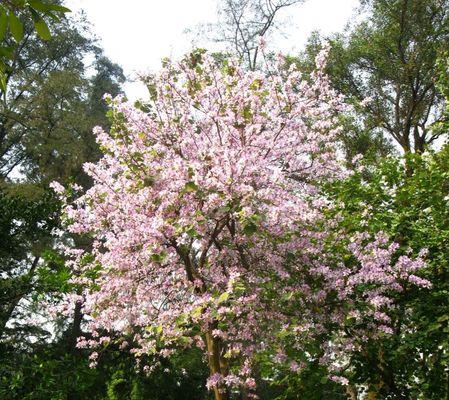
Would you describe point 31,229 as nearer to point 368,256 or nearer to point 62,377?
point 62,377

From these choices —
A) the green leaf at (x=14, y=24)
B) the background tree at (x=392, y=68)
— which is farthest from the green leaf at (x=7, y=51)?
the background tree at (x=392, y=68)

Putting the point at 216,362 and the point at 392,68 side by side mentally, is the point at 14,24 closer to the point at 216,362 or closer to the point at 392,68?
the point at 216,362

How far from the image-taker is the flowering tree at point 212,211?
22.9ft

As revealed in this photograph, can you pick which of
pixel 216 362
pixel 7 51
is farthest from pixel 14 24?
pixel 216 362

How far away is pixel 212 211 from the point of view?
6.71 m

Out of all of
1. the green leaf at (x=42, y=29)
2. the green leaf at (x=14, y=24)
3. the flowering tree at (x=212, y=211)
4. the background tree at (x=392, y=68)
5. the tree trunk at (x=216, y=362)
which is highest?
the background tree at (x=392, y=68)

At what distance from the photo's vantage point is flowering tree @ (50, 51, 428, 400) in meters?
6.97

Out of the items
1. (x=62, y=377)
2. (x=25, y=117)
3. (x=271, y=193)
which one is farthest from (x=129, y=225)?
(x=25, y=117)

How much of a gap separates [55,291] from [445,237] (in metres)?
7.45

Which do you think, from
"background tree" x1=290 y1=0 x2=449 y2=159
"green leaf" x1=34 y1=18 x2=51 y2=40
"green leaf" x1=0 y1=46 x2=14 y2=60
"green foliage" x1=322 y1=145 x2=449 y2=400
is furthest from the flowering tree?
"background tree" x1=290 y1=0 x2=449 y2=159

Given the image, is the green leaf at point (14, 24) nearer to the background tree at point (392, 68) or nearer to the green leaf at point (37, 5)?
the green leaf at point (37, 5)

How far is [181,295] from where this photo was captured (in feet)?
26.9

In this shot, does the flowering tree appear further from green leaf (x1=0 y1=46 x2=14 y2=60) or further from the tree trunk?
green leaf (x1=0 y1=46 x2=14 y2=60)

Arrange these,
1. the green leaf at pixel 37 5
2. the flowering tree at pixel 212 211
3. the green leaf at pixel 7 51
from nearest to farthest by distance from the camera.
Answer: the green leaf at pixel 37 5 → the green leaf at pixel 7 51 → the flowering tree at pixel 212 211
